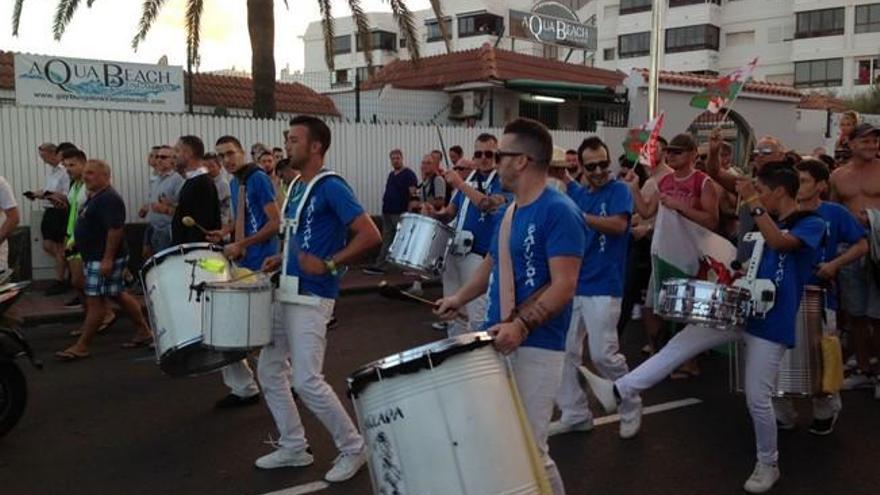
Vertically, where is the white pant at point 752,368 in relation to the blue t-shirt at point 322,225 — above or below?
below

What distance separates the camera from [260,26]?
13180mm

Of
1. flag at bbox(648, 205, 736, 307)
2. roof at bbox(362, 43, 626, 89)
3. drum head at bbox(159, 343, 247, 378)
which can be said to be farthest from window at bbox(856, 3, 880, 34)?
drum head at bbox(159, 343, 247, 378)

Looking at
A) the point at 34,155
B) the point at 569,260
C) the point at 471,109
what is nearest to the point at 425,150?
the point at 471,109

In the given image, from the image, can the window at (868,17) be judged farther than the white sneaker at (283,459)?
Yes

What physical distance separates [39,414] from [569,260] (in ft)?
14.2

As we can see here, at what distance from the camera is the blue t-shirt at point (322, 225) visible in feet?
14.8

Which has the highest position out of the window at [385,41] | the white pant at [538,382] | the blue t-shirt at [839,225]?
the window at [385,41]

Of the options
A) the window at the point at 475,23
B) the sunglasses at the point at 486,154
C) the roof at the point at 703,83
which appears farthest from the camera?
the window at the point at 475,23

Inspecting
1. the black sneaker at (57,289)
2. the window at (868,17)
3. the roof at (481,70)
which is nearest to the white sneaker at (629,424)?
the black sneaker at (57,289)

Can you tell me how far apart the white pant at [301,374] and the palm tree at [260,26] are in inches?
378

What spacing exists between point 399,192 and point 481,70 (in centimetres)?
798

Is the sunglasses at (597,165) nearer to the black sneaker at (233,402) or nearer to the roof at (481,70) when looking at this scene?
the black sneaker at (233,402)

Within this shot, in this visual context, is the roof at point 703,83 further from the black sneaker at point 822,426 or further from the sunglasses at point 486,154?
the black sneaker at point 822,426

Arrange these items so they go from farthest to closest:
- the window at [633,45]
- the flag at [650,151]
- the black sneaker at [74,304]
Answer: the window at [633,45] → the black sneaker at [74,304] → the flag at [650,151]
